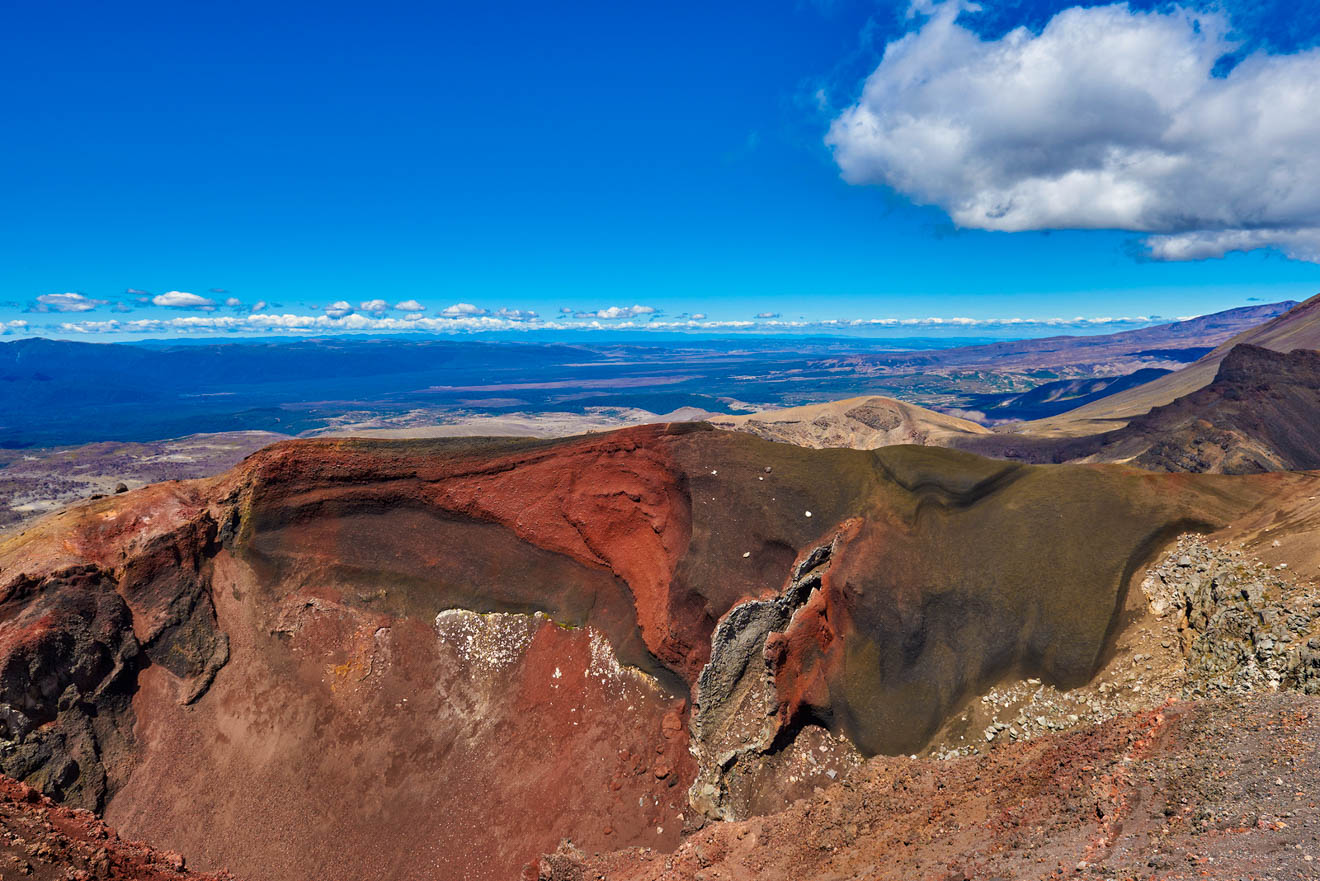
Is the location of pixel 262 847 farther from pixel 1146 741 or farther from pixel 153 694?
pixel 1146 741

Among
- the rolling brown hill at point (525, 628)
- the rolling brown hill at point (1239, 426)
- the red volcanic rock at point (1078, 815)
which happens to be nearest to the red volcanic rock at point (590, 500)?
the rolling brown hill at point (525, 628)

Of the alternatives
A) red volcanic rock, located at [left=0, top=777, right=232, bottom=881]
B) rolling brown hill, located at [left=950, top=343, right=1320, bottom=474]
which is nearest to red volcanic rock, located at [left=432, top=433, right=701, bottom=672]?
red volcanic rock, located at [left=0, top=777, right=232, bottom=881]

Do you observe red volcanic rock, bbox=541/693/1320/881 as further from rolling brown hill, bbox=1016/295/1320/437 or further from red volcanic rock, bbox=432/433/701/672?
rolling brown hill, bbox=1016/295/1320/437

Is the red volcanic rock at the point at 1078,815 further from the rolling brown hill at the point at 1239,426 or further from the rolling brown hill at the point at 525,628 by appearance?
the rolling brown hill at the point at 1239,426

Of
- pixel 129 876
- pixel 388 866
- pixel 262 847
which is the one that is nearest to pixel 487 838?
pixel 388 866

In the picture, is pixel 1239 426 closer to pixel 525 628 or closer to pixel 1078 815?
pixel 1078 815
